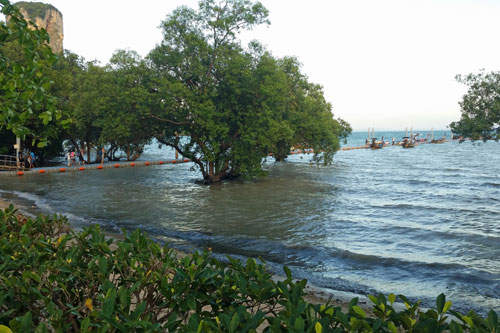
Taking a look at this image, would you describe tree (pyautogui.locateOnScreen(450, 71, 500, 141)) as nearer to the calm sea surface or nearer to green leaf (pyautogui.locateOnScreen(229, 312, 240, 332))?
the calm sea surface

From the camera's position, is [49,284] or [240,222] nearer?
[49,284]

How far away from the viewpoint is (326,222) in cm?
1712

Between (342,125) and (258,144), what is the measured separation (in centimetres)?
1989

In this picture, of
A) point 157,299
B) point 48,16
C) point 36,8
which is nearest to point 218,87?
point 157,299

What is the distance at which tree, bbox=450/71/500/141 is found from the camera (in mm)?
22625

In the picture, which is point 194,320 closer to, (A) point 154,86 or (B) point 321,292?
(B) point 321,292

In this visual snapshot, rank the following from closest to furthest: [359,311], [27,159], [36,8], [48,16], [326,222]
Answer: [359,311]
[326,222]
[27,159]
[48,16]
[36,8]

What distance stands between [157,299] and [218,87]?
23278 mm

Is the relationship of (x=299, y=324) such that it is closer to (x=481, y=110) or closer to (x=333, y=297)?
(x=333, y=297)

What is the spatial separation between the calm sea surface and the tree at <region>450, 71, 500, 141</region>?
3998 millimetres

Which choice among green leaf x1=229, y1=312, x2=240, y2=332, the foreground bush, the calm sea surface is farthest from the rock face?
green leaf x1=229, y1=312, x2=240, y2=332

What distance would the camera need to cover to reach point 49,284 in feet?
11.4

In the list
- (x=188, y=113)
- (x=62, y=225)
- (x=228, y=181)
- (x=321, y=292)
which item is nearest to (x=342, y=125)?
(x=228, y=181)

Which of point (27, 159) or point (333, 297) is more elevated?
point (27, 159)
